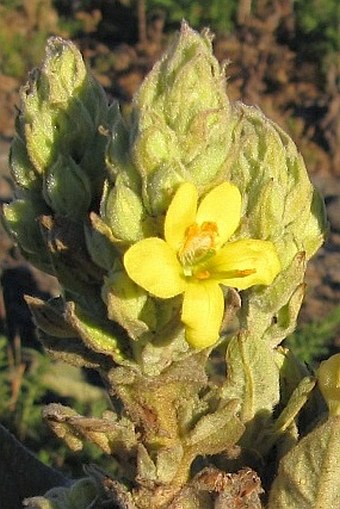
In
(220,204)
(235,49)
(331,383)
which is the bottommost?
(235,49)

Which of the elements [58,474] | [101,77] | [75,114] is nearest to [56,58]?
[75,114]

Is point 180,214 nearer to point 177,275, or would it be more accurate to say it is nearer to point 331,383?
point 177,275

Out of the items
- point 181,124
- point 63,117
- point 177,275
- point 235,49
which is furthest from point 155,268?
point 235,49

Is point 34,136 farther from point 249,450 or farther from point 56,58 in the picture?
point 249,450

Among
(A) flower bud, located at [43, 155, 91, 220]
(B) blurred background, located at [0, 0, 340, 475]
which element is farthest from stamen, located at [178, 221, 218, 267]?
(B) blurred background, located at [0, 0, 340, 475]

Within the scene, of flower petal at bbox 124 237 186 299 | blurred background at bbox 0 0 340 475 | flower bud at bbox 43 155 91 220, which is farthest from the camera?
blurred background at bbox 0 0 340 475

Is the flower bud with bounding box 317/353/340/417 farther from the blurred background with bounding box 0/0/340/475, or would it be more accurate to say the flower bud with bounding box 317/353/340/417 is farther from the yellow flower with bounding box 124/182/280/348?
the blurred background with bounding box 0/0/340/475

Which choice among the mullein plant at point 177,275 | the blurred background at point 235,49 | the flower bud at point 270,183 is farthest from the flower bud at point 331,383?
the blurred background at point 235,49
